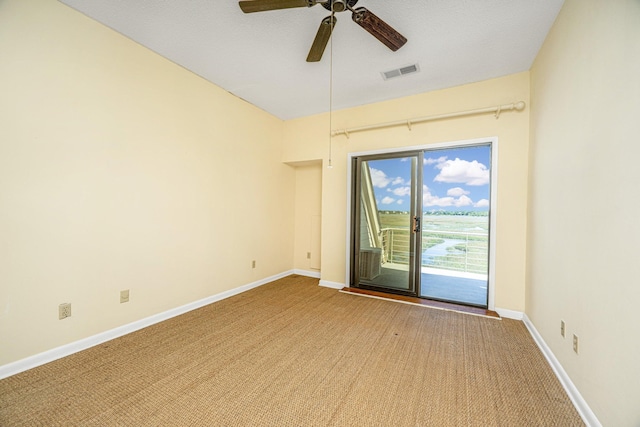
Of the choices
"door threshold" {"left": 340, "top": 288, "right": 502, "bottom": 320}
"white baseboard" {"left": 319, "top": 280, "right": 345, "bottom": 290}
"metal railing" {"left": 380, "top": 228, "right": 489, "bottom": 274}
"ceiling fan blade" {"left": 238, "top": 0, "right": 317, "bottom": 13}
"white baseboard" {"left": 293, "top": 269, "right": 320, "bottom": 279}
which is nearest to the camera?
"ceiling fan blade" {"left": 238, "top": 0, "right": 317, "bottom": 13}

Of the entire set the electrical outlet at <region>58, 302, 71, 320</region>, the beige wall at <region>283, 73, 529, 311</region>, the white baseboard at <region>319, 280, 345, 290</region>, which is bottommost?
the white baseboard at <region>319, 280, 345, 290</region>

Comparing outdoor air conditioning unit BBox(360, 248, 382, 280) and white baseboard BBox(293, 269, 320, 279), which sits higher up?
outdoor air conditioning unit BBox(360, 248, 382, 280)

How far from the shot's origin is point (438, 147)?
3.17 metres

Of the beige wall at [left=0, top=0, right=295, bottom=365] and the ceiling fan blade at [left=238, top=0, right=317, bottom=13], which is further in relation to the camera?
the beige wall at [left=0, top=0, right=295, bottom=365]

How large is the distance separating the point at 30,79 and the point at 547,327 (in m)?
4.59

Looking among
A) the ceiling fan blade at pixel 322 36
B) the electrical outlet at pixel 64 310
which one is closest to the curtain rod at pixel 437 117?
the ceiling fan blade at pixel 322 36

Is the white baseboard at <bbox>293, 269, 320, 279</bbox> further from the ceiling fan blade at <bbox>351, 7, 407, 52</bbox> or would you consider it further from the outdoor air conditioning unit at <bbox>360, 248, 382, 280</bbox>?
the ceiling fan blade at <bbox>351, 7, 407, 52</bbox>

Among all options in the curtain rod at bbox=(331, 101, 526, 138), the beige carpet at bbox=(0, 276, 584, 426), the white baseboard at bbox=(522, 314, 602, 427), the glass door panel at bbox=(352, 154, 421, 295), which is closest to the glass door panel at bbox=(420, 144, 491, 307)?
the glass door panel at bbox=(352, 154, 421, 295)

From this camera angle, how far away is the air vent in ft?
8.94

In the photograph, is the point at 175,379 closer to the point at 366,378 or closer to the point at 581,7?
the point at 366,378

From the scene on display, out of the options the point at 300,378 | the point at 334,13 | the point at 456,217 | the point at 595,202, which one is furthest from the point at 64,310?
the point at 456,217

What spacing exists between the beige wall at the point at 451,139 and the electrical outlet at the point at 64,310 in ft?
9.74

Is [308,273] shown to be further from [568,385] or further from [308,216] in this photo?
[568,385]

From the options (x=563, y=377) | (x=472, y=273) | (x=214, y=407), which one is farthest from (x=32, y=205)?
(x=472, y=273)
